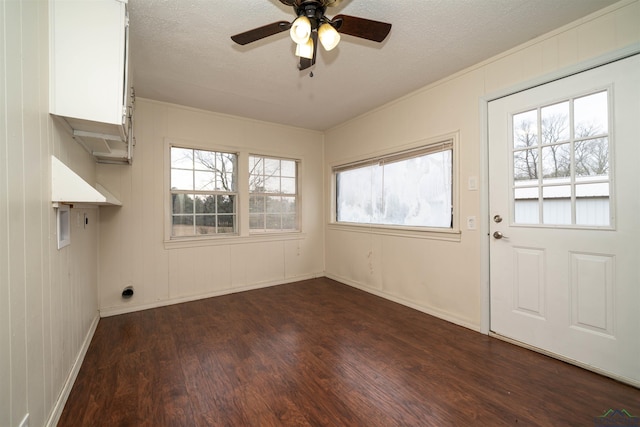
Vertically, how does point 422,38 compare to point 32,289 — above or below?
above

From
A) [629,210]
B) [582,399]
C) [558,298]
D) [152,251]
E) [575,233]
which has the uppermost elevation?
[629,210]

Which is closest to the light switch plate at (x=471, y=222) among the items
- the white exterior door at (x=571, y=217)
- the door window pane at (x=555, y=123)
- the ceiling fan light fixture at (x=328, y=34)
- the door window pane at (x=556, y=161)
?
the white exterior door at (x=571, y=217)

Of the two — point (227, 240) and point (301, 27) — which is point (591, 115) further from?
point (227, 240)

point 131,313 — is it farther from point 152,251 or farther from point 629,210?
point 629,210

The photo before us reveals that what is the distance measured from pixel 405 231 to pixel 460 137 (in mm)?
1271

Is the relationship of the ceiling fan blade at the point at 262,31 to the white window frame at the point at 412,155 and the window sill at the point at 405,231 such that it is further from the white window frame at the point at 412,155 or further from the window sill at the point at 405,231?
the window sill at the point at 405,231

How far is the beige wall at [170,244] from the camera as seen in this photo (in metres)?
3.22

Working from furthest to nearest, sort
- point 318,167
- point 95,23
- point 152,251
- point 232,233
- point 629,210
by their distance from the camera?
point 318,167, point 232,233, point 152,251, point 629,210, point 95,23

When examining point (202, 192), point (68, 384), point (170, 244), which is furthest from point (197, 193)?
point (68, 384)

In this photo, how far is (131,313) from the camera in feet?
10.6

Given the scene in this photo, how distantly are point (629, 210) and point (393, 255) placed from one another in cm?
218

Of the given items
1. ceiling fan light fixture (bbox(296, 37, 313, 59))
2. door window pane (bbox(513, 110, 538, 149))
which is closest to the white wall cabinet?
ceiling fan light fixture (bbox(296, 37, 313, 59))

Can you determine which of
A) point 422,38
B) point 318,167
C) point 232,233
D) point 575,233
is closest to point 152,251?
point 232,233

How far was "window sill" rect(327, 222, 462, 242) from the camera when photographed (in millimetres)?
2914
